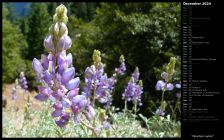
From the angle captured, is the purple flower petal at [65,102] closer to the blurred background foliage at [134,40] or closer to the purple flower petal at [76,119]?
the purple flower petal at [76,119]

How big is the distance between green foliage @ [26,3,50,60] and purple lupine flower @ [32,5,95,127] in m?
15.9

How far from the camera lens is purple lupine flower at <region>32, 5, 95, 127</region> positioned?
6.05 ft

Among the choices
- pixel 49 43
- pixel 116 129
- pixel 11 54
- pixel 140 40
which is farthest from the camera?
pixel 11 54

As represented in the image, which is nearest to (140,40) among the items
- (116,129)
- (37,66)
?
(116,129)

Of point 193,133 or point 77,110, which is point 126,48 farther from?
point 77,110

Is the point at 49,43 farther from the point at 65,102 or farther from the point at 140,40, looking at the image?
the point at 140,40

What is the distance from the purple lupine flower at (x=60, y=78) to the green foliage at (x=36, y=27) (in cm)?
1589

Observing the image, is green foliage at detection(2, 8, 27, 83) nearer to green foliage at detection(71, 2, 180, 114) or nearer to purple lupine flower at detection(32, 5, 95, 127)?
green foliage at detection(71, 2, 180, 114)

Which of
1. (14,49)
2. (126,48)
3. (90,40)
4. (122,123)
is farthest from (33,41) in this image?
(122,123)

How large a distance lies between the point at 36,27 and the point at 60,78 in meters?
17.0

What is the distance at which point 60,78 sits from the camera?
1.87m

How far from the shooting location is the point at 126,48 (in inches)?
373

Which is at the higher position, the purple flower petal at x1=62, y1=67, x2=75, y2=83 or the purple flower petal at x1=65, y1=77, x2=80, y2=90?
the purple flower petal at x1=62, y1=67, x2=75, y2=83

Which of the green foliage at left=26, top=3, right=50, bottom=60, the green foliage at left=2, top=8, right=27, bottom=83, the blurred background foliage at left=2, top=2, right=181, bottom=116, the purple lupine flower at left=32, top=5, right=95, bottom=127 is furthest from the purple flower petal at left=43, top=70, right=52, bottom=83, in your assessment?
the green foliage at left=26, top=3, right=50, bottom=60
